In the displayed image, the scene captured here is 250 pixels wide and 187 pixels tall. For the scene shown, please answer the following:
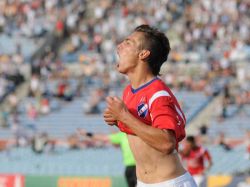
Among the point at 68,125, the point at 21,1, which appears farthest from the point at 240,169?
the point at 21,1

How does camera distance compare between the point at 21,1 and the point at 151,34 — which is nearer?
the point at 151,34

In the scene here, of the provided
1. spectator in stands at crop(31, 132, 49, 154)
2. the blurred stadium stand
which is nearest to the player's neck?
the blurred stadium stand

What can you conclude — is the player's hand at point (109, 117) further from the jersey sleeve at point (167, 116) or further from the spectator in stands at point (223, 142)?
the spectator in stands at point (223, 142)

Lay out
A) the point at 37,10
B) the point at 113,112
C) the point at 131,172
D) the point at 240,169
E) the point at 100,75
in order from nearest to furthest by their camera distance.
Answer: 1. the point at 113,112
2. the point at 131,172
3. the point at 240,169
4. the point at 100,75
5. the point at 37,10

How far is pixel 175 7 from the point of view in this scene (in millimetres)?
29703

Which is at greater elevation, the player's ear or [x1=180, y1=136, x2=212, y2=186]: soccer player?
[x1=180, y1=136, x2=212, y2=186]: soccer player

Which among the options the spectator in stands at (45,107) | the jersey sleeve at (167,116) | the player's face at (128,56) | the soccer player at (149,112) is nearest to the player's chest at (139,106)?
the soccer player at (149,112)

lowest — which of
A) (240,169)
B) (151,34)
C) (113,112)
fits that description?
(113,112)

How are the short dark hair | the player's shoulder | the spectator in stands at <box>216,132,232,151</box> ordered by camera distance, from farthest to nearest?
the spectator in stands at <box>216,132,232,151</box> → the short dark hair → the player's shoulder

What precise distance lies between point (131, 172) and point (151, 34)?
24.1ft

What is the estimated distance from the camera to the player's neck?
5195 mm

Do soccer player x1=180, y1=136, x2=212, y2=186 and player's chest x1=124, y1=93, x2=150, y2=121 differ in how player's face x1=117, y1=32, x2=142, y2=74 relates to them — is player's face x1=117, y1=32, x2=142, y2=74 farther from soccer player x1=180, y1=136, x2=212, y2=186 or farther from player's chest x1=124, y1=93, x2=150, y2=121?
soccer player x1=180, y1=136, x2=212, y2=186

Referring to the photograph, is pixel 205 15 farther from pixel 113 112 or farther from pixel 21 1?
pixel 113 112

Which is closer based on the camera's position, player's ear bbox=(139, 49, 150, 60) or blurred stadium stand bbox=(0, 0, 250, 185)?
player's ear bbox=(139, 49, 150, 60)
